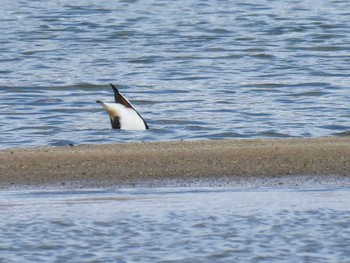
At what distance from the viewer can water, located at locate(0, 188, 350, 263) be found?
7070 millimetres

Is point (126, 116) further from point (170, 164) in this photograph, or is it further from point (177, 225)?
point (177, 225)

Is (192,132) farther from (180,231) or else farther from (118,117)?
(180,231)

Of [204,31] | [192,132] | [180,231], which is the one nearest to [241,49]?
[204,31]

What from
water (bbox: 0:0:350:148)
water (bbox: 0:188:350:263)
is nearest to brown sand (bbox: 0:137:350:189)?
water (bbox: 0:188:350:263)

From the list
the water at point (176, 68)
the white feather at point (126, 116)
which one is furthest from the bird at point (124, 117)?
the water at point (176, 68)

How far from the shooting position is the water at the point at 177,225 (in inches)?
278

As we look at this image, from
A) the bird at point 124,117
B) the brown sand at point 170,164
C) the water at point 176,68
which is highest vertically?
the brown sand at point 170,164

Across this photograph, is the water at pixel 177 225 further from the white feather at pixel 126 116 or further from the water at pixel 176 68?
the white feather at pixel 126 116

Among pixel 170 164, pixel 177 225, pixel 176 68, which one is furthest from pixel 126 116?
pixel 176 68

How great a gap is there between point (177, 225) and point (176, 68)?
12.0m

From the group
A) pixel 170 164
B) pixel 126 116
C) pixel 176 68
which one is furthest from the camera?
pixel 176 68

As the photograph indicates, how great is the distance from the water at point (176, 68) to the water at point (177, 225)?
13.2ft

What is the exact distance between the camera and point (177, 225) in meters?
7.69

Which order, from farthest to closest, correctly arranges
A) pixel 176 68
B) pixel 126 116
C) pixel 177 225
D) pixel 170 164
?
1. pixel 176 68
2. pixel 126 116
3. pixel 170 164
4. pixel 177 225
